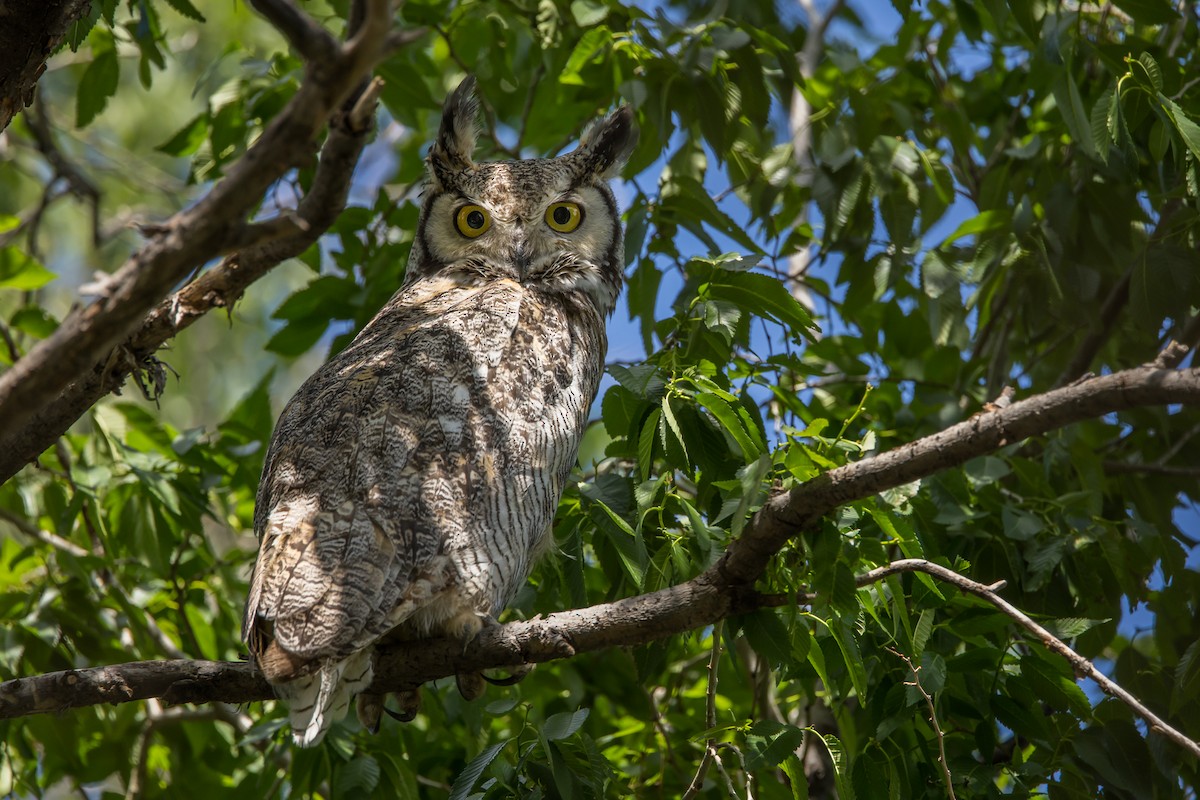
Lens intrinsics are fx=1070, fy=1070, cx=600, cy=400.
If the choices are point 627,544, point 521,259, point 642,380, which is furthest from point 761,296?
point 521,259

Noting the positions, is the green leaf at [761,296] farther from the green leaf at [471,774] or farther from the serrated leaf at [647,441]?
the green leaf at [471,774]

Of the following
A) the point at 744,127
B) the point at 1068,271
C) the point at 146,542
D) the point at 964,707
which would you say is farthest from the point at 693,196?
the point at 146,542

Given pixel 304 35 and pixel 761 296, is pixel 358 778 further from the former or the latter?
pixel 304 35

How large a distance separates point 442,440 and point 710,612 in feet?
2.32

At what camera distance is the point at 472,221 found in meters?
2.87

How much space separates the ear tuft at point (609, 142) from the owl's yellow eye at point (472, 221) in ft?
1.16

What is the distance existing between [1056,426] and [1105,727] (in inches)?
37.1

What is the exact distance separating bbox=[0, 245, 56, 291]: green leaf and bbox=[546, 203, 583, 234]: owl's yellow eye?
1.28 m

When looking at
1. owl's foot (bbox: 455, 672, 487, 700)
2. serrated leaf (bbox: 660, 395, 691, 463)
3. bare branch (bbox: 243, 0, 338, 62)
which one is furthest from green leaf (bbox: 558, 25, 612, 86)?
bare branch (bbox: 243, 0, 338, 62)

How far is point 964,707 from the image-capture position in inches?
89.2

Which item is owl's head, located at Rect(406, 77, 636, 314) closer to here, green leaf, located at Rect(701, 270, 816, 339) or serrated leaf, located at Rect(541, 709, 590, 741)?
green leaf, located at Rect(701, 270, 816, 339)

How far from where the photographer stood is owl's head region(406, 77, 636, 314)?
2.81m

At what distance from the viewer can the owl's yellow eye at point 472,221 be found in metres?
2.85

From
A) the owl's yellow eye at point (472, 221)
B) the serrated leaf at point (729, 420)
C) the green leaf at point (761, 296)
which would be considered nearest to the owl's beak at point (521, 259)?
the owl's yellow eye at point (472, 221)
